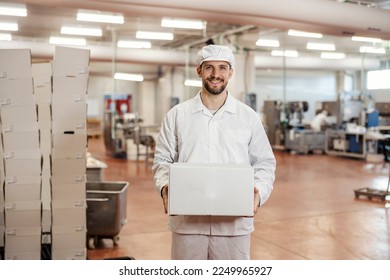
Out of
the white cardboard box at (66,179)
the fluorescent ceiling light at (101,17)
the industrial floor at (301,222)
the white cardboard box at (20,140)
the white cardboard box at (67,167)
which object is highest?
the fluorescent ceiling light at (101,17)

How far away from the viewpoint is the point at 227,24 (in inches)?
366

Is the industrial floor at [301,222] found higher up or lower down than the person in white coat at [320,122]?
lower down

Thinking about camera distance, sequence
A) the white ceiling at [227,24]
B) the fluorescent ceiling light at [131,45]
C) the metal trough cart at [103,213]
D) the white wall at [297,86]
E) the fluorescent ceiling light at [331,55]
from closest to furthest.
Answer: the metal trough cart at [103,213] → the white ceiling at [227,24] → the fluorescent ceiling light at [131,45] → the fluorescent ceiling light at [331,55] → the white wall at [297,86]

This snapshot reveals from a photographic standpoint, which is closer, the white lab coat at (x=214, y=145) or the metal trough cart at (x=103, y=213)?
the white lab coat at (x=214, y=145)

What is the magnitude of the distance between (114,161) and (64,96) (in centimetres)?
658

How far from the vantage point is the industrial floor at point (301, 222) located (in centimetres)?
354

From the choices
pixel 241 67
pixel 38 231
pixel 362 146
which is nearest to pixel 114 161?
pixel 241 67

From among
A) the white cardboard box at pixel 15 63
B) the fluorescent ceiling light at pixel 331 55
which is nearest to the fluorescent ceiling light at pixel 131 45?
the fluorescent ceiling light at pixel 331 55

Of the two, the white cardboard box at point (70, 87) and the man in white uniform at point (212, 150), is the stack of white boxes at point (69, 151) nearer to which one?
the white cardboard box at point (70, 87)

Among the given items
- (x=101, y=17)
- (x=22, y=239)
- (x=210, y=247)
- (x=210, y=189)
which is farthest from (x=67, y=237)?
(x=101, y=17)

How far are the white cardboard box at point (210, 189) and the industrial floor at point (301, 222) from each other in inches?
77.5
